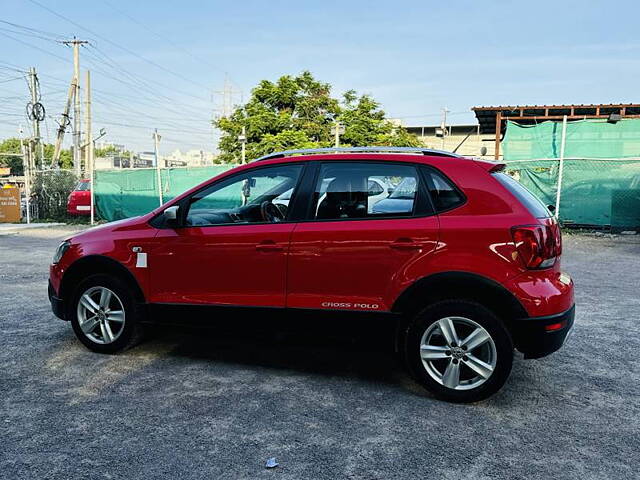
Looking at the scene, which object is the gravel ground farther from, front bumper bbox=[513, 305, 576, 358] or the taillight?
the taillight

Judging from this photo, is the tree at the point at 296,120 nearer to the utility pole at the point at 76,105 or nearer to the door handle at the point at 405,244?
the utility pole at the point at 76,105

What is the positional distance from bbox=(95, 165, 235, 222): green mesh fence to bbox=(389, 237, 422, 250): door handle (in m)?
12.8

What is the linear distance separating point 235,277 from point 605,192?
38.8 feet

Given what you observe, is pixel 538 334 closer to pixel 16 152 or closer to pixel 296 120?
pixel 296 120

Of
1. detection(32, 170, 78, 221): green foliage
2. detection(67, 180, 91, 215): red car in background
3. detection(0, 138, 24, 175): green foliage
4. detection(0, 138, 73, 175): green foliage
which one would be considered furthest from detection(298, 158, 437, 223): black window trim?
detection(0, 138, 24, 175): green foliage

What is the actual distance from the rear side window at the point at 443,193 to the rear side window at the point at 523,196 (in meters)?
0.30

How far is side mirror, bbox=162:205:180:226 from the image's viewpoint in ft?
13.8

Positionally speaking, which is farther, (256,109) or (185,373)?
(256,109)

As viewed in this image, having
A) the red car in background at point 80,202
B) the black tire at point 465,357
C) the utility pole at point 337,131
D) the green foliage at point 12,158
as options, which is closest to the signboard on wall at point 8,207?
the red car in background at point 80,202

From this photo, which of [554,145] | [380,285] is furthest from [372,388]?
[554,145]

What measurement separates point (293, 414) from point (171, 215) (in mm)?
1867

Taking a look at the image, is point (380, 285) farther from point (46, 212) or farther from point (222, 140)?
point (222, 140)

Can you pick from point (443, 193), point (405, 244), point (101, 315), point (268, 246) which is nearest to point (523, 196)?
point (443, 193)

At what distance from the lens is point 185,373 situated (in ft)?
13.3
